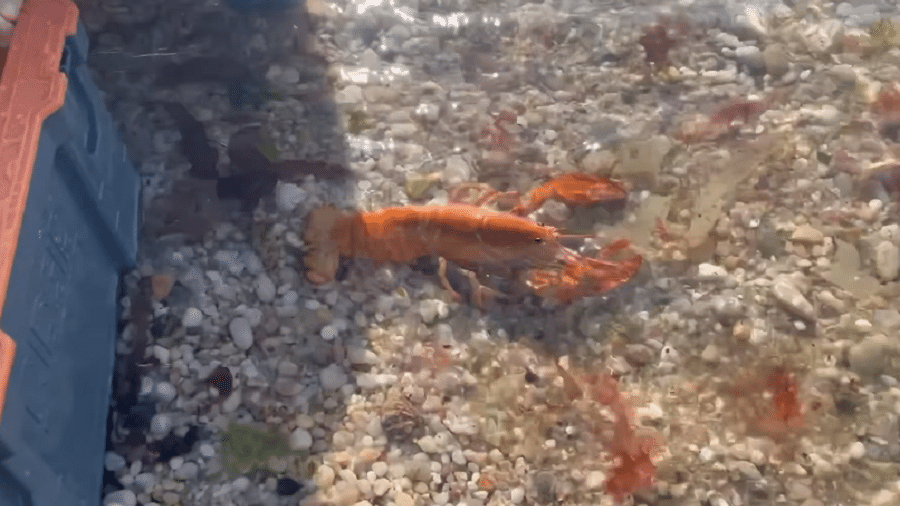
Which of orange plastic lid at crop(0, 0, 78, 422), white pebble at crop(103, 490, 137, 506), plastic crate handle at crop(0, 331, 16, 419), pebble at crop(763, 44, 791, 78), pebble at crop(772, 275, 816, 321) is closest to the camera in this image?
plastic crate handle at crop(0, 331, 16, 419)

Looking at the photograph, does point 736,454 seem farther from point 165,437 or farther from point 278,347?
point 165,437

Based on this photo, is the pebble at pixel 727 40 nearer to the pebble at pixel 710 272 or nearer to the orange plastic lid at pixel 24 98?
the pebble at pixel 710 272

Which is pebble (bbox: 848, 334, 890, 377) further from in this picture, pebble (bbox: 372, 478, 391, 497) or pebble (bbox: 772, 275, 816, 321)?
pebble (bbox: 372, 478, 391, 497)

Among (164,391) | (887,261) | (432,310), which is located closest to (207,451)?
(164,391)

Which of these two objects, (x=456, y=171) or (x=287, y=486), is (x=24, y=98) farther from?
(x=456, y=171)

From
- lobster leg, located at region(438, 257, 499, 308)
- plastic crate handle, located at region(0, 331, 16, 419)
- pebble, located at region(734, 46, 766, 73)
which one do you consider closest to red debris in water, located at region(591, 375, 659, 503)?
lobster leg, located at region(438, 257, 499, 308)

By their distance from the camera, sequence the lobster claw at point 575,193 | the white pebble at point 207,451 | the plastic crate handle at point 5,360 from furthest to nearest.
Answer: the lobster claw at point 575,193, the white pebble at point 207,451, the plastic crate handle at point 5,360

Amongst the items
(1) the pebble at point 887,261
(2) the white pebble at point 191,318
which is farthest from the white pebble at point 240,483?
(1) the pebble at point 887,261
